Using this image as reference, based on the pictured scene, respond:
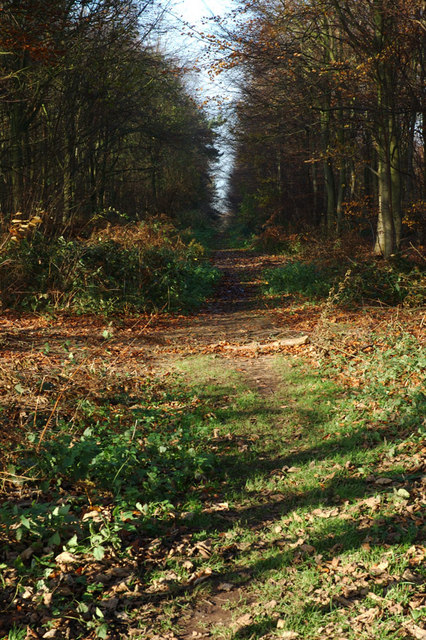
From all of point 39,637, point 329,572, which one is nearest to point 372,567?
point 329,572

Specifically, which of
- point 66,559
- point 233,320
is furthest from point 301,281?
point 66,559

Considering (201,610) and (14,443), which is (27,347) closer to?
(14,443)

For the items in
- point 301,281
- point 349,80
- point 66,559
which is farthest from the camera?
point 301,281

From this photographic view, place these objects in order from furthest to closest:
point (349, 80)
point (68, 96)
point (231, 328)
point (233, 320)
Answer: point (68, 96) → point (349, 80) → point (233, 320) → point (231, 328)

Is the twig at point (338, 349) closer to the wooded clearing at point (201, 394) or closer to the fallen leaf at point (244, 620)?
the wooded clearing at point (201, 394)

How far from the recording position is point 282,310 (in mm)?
12500

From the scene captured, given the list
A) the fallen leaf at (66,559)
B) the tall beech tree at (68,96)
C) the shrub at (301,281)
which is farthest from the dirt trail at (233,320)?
the fallen leaf at (66,559)

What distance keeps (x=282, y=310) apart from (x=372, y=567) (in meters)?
9.25

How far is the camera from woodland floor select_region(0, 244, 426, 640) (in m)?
3.13

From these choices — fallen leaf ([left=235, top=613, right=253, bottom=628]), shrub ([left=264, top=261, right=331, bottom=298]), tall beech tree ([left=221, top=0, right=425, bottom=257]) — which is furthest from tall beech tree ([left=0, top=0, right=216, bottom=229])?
fallen leaf ([left=235, top=613, right=253, bottom=628])

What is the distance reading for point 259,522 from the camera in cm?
418

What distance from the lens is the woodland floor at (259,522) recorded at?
10.3 ft

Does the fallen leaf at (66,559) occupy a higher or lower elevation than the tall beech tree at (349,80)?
lower

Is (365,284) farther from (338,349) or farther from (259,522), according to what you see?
(259,522)
